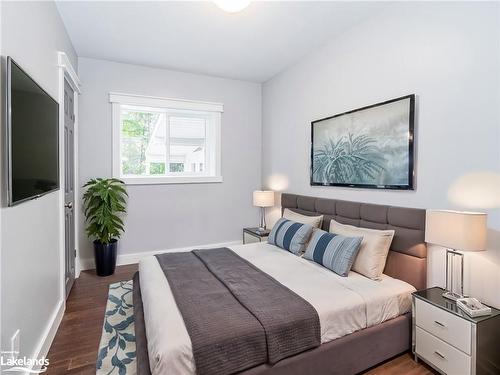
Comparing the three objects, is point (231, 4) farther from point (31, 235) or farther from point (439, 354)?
point (439, 354)

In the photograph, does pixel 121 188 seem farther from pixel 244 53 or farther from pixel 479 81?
pixel 479 81

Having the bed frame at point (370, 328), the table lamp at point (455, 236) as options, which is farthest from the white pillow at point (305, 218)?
the table lamp at point (455, 236)

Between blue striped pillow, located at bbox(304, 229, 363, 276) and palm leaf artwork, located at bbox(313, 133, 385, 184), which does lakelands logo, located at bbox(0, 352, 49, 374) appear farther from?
palm leaf artwork, located at bbox(313, 133, 385, 184)

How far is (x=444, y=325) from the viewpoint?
183cm

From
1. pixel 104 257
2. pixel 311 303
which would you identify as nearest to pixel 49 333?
pixel 104 257

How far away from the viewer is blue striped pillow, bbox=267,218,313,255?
2.97 meters

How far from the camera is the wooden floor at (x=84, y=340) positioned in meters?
1.97

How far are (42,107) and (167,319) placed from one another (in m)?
1.68

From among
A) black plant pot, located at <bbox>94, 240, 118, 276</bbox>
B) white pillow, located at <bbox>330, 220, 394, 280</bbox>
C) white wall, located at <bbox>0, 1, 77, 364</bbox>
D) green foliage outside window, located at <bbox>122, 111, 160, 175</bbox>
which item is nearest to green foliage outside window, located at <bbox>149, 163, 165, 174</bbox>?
green foliage outside window, located at <bbox>122, 111, 160, 175</bbox>

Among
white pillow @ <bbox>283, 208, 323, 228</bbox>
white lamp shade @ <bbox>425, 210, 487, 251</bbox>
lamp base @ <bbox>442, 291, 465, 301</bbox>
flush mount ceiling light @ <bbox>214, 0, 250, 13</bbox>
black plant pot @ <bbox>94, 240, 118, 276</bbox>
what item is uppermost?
flush mount ceiling light @ <bbox>214, 0, 250, 13</bbox>

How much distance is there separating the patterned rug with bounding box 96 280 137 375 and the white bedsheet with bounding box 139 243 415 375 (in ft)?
1.39

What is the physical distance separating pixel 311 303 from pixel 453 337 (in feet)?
2.94

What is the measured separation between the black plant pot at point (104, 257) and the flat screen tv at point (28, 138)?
1.57m

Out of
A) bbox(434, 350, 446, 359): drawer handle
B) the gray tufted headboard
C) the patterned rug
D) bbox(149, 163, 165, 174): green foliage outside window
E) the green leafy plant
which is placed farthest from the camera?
bbox(149, 163, 165, 174): green foliage outside window
